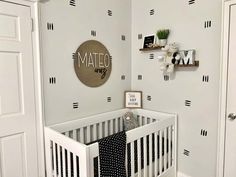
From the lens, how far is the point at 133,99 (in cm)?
269

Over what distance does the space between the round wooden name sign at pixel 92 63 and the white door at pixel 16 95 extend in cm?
51

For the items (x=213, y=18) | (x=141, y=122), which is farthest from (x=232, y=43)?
(x=141, y=122)

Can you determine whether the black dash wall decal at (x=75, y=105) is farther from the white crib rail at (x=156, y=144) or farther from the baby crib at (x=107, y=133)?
the white crib rail at (x=156, y=144)

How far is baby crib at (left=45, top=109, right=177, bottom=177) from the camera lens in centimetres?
155

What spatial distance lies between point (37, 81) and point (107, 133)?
1020mm

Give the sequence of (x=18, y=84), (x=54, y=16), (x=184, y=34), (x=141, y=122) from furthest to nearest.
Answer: (x=141, y=122) → (x=184, y=34) → (x=54, y=16) → (x=18, y=84)

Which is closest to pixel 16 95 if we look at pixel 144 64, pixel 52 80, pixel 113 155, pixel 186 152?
pixel 52 80

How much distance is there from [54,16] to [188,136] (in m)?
1.86

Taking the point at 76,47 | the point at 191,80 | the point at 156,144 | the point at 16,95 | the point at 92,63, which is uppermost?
the point at 76,47

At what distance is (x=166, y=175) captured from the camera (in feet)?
7.41

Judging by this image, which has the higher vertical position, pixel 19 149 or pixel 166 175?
pixel 19 149

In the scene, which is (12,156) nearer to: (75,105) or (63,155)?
(63,155)

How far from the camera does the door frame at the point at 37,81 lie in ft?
5.92

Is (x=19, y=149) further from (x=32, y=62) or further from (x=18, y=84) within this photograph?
(x=32, y=62)
